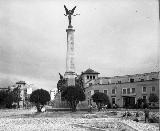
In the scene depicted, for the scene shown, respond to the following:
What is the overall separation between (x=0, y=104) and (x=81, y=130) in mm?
70304

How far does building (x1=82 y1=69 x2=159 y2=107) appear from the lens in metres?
70.4

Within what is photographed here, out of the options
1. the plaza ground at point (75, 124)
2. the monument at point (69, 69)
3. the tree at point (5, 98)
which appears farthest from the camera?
the tree at point (5, 98)

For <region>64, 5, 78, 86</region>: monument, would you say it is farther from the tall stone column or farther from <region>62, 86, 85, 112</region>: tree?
<region>62, 86, 85, 112</region>: tree

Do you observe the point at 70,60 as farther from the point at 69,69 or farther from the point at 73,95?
the point at 73,95

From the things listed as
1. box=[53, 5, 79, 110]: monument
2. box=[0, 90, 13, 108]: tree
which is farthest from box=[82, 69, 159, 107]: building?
box=[53, 5, 79, 110]: monument

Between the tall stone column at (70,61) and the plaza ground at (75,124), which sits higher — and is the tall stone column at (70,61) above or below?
above

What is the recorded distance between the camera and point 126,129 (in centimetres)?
1850

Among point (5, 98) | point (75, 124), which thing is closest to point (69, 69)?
point (75, 124)

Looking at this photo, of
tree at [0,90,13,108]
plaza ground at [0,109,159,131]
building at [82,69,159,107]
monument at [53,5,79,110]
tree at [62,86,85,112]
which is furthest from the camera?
tree at [0,90,13,108]

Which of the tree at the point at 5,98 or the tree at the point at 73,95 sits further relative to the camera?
the tree at the point at 5,98

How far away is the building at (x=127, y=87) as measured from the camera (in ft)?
231

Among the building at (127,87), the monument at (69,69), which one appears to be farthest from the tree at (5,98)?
the monument at (69,69)

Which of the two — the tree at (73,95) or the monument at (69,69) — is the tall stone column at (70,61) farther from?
the tree at (73,95)

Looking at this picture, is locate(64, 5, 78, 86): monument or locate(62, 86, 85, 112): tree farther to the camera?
locate(64, 5, 78, 86): monument
